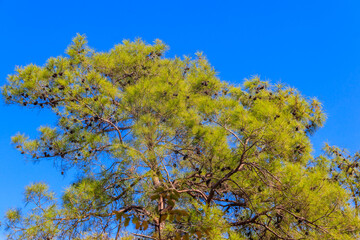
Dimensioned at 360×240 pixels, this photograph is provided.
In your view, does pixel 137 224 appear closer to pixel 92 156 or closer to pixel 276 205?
pixel 276 205

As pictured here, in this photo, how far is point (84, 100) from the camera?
3490 mm

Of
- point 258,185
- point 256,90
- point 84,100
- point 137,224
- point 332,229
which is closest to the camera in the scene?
point 137,224

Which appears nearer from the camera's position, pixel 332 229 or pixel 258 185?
pixel 332 229

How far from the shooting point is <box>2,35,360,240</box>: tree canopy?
9.21 feet

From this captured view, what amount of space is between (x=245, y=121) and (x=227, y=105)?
0.40 m

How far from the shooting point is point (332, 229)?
276 cm

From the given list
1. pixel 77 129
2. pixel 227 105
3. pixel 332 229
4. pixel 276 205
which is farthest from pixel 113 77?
pixel 332 229

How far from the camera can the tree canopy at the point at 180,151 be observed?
2.81 m

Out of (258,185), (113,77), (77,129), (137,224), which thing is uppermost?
(113,77)

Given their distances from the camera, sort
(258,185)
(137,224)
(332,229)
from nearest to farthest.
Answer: (137,224)
(332,229)
(258,185)

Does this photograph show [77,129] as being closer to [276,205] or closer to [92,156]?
[92,156]

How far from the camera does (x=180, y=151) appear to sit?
3.47 meters

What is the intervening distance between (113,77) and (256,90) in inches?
69.3

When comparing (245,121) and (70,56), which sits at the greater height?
(70,56)
